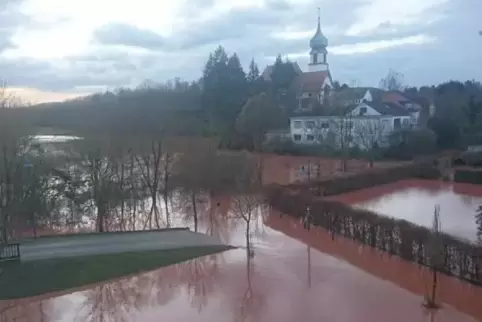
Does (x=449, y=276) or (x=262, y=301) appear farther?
(x=449, y=276)

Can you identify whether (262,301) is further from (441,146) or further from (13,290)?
(441,146)

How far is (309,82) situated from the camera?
160 feet

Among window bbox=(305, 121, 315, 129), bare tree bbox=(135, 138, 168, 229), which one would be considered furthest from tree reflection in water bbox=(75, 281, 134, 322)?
window bbox=(305, 121, 315, 129)

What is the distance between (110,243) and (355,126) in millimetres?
25657

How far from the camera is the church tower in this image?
58.1 metres

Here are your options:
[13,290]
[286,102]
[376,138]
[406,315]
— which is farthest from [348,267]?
[286,102]

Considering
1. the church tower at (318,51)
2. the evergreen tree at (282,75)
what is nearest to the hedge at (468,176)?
the evergreen tree at (282,75)

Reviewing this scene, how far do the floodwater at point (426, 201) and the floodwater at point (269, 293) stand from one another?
4.26 metres

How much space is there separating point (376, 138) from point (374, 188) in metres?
11.8

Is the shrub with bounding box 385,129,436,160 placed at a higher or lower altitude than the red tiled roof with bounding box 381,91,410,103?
lower

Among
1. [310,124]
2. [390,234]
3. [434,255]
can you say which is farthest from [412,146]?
[434,255]

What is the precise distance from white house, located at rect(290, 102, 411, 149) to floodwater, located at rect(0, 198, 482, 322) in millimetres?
22210

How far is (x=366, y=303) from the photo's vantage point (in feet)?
35.8

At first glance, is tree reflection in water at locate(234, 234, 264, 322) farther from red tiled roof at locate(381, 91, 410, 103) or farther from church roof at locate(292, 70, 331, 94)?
church roof at locate(292, 70, 331, 94)
